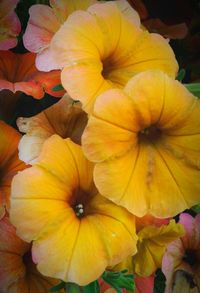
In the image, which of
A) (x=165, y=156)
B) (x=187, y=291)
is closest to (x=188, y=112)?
(x=165, y=156)

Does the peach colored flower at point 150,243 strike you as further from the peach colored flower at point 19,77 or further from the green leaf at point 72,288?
the peach colored flower at point 19,77

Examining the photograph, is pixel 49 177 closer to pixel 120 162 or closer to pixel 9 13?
pixel 120 162

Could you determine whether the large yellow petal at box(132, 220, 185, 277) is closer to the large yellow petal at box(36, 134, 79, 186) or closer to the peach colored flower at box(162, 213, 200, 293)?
the peach colored flower at box(162, 213, 200, 293)

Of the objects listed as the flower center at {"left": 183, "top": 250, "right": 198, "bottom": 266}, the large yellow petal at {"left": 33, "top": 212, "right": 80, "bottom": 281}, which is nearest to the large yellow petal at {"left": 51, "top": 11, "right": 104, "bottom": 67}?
the large yellow petal at {"left": 33, "top": 212, "right": 80, "bottom": 281}

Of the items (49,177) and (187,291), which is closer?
(49,177)

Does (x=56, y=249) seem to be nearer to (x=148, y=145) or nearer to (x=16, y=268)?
(x=16, y=268)

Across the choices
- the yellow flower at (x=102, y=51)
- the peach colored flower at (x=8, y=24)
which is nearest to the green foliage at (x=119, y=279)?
the yellow flower at (x=102, y=51)
